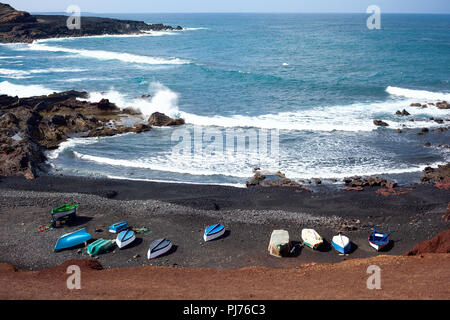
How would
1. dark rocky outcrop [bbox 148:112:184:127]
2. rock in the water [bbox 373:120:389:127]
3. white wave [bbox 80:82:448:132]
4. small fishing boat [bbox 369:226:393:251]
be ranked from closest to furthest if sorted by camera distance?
1. small fishing boat [bbox 369:226:393:251]
2. rock in the water [bbox 373:120:389:127]
3. white wave [bbox 80:82:448:132]
4. dark rocky outcrop [bbox 148:112:184:127]

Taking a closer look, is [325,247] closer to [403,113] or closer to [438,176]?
[438,176]

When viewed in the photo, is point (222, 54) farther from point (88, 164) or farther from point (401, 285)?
point (401, 285)

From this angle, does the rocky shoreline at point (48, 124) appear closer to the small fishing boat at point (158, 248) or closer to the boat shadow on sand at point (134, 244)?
the boat shadow on sand at point (134, 244)

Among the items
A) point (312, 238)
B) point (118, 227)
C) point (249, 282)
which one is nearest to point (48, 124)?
point (118, 227)

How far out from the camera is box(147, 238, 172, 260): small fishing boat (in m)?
15.0

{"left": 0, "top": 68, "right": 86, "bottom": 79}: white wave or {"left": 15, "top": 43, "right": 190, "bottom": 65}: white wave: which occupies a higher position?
{"left": 15, "top": 43, "right": 190, "bottom": 65}: white wave

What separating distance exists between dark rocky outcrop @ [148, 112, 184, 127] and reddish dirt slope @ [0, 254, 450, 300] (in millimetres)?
21030

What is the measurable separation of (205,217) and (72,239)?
6.14 m

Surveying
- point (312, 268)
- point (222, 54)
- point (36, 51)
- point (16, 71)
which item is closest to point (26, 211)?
point (312, 268)

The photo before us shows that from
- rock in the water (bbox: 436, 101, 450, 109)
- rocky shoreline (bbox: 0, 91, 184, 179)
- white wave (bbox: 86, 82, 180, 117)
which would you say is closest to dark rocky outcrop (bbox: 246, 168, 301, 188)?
rocky shoreline (bbox: 0, 91, 184, 179)

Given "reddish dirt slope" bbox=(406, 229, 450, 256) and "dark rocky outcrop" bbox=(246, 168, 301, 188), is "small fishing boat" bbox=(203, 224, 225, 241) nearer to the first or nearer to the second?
"dark rocky outcrop" bbox=(246, 168, 301, 188)
